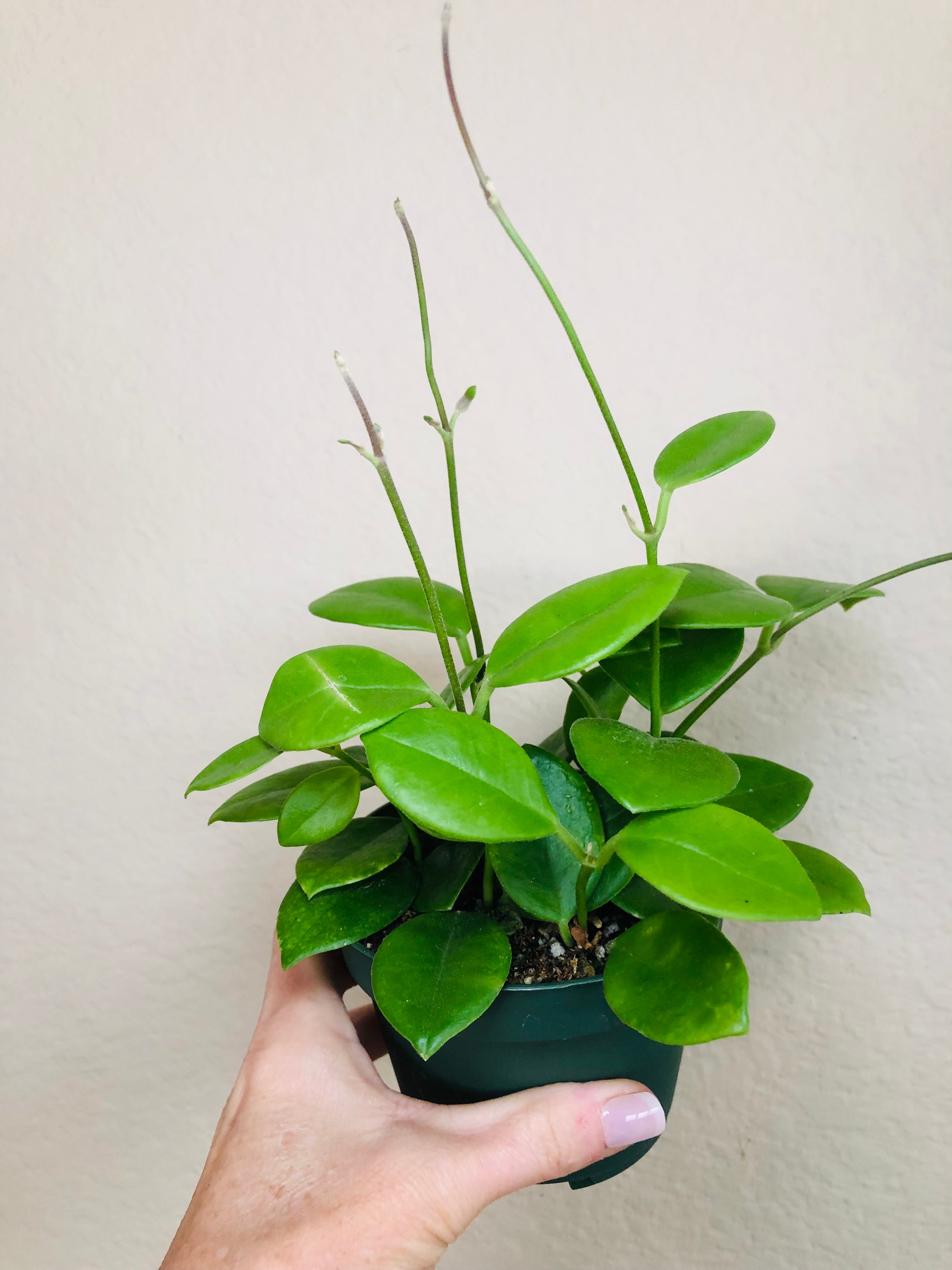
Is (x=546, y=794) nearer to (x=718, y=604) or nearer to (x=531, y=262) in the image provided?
(x=718, y=604)

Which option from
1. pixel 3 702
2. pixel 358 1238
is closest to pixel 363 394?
pixel 3 702

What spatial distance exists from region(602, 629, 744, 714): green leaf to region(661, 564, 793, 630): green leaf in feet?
0.05

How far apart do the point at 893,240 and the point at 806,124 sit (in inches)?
4.4

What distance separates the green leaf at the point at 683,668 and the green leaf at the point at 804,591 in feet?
0.14

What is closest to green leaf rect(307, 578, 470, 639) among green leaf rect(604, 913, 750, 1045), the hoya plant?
the hoya plant

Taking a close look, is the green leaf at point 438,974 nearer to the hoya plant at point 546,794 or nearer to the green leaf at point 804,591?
the hoya plant at point 546,794

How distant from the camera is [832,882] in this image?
21.5 inches

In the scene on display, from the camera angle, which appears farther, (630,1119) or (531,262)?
(630,1119)

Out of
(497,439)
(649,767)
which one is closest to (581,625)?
(649,767)

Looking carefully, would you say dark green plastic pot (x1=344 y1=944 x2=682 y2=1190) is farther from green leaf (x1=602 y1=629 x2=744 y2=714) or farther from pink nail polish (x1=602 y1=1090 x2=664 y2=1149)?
green leaf (x1=602 y1=629 x2=744 y2=714)

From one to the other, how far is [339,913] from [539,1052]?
→ 14 centimetres

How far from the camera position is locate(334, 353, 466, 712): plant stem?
0.42m

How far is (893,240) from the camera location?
0.70 metres

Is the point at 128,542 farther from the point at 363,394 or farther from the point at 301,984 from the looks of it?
the point at 301,984
